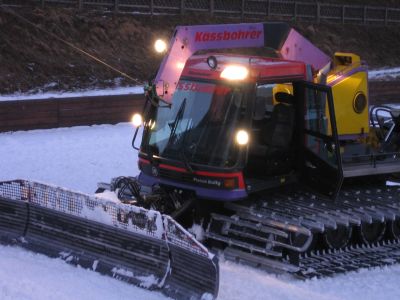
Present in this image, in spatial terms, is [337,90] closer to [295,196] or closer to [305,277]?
[295,196]

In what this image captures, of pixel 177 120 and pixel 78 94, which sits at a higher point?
pixel 177 120

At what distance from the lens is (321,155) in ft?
28.0

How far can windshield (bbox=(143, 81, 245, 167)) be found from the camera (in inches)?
314

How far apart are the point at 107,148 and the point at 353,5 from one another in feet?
113

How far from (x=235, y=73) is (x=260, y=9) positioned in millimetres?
32103

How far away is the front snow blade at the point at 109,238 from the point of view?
22.3ft

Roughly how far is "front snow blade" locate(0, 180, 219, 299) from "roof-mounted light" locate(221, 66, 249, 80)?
186cm

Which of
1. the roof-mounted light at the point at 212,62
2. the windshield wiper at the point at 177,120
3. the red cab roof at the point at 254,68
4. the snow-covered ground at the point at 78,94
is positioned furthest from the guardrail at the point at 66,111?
the roof-mounted light at the point at 212,62

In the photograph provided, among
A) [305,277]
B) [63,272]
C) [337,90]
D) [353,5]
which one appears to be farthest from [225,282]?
[353,5]

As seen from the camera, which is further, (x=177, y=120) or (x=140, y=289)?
(x=177, y=120)

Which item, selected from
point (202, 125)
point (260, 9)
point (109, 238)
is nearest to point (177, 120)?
point (202, 125)

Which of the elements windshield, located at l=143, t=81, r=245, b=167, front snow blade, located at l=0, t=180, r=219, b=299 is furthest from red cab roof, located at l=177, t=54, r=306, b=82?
front snow blade, located at l=0, t=180, r=219, b=299

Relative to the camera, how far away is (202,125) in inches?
319

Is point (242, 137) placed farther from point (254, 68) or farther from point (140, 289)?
point (140, 289)
